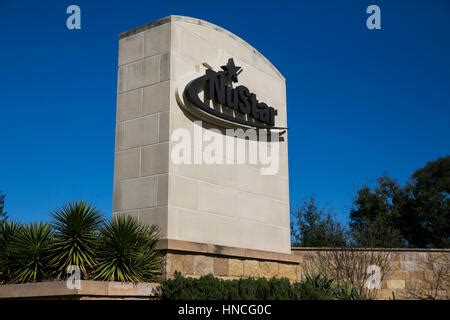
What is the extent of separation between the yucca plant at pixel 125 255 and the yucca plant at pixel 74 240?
21 cm

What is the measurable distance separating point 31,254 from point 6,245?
973mm

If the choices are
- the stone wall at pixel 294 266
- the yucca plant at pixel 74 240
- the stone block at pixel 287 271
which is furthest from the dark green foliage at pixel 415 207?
the yucca plant at pixel 74 240

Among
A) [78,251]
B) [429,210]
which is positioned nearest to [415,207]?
[429,210]

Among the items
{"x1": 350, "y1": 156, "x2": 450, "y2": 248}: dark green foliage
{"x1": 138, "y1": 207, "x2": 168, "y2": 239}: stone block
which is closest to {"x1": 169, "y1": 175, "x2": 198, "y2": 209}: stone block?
{"x1": 138, "y1": 207, "x2": 168, "y2": 239}: stone block

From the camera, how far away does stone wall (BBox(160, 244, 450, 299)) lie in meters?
11.1

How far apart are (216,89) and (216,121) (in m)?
0.77

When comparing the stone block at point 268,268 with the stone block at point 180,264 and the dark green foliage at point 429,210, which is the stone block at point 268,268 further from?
the dark green foliage at point 429,210

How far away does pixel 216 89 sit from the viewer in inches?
502

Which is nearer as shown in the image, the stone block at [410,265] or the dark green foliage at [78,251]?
the dark green foliage at [78,251]

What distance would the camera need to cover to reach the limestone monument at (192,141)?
450 inches

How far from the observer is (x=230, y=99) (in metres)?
13.2

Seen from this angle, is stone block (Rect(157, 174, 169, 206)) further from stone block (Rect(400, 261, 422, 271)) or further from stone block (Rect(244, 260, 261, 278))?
stone block (Rect(400, 261, 422, 271))

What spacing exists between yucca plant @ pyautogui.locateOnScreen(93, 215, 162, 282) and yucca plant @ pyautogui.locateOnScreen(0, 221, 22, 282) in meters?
1.75
